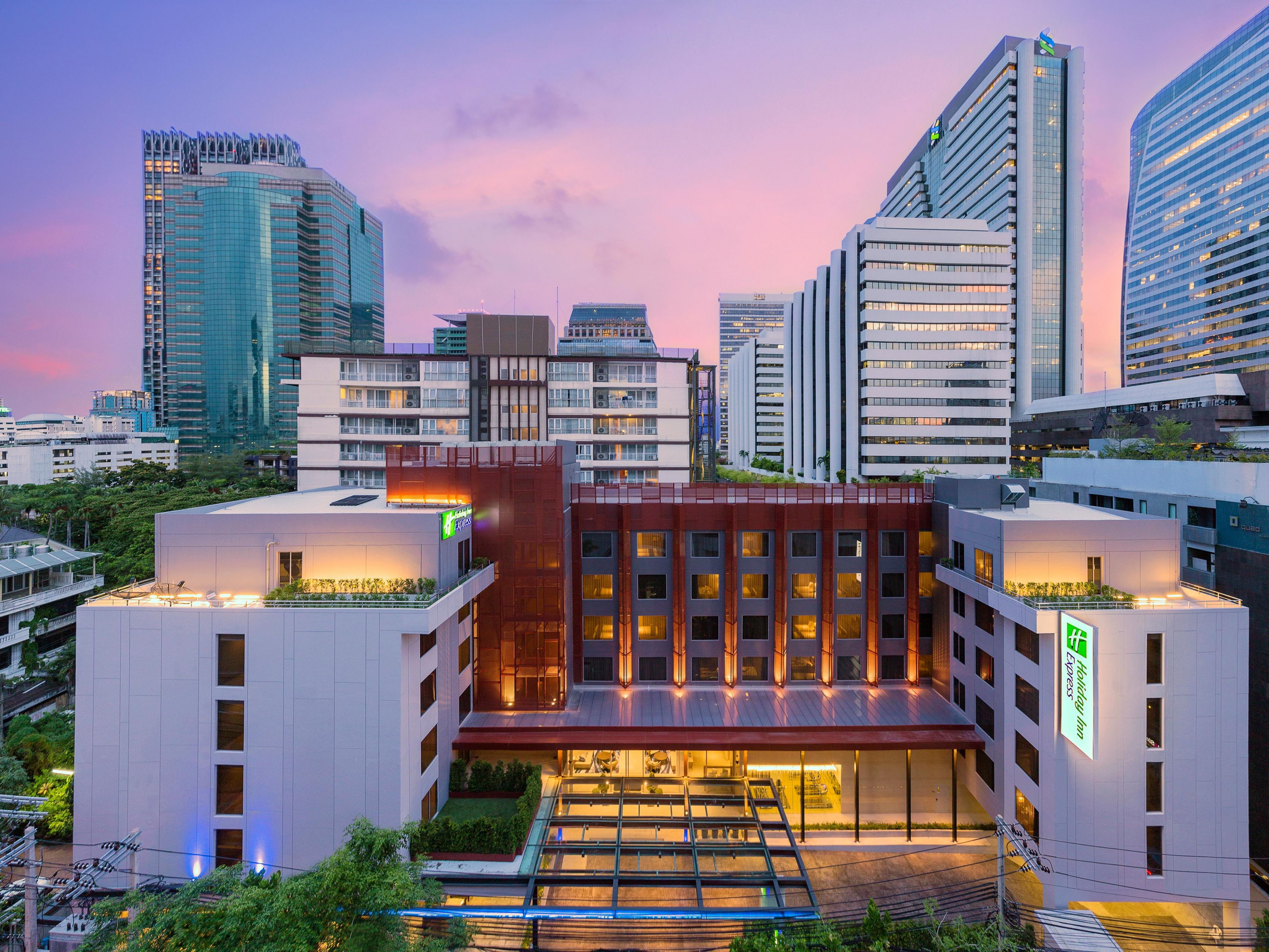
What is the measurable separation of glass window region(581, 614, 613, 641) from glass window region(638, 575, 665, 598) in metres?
2.73

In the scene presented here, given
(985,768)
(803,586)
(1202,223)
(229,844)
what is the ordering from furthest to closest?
(1202,223)
(803,586)
(985,768)
(229,844)

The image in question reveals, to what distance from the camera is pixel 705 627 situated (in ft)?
130

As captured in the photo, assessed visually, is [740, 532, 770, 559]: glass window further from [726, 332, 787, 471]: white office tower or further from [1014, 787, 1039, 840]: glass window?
[726, 332, 787, 471]: white office tower

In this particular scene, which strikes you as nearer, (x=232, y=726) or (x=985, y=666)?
(x=232, y=726)

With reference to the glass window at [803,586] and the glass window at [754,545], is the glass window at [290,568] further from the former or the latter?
the glass window at [803,586]

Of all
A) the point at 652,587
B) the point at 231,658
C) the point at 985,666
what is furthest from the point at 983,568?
the point at 231,658

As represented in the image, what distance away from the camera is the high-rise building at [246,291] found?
165m

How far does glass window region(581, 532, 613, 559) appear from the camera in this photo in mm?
39469

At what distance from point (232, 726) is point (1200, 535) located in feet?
186

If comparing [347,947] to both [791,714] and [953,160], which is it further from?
[953,160]

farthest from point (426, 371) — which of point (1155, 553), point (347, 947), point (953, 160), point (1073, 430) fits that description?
point (953, 160)

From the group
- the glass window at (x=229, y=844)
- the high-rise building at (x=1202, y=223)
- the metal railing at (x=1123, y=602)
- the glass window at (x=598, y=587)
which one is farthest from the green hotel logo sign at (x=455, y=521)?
the high-rise building at (x=1202, y=223)

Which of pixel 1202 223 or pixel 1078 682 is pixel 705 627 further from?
pixel 1202 223

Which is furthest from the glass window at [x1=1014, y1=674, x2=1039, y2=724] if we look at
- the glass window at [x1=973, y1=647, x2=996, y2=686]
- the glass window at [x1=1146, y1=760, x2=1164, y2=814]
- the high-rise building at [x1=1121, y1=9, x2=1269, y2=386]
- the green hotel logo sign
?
the high-rise building at [x1=1121, y1=9, x2=1269, y2=386]
